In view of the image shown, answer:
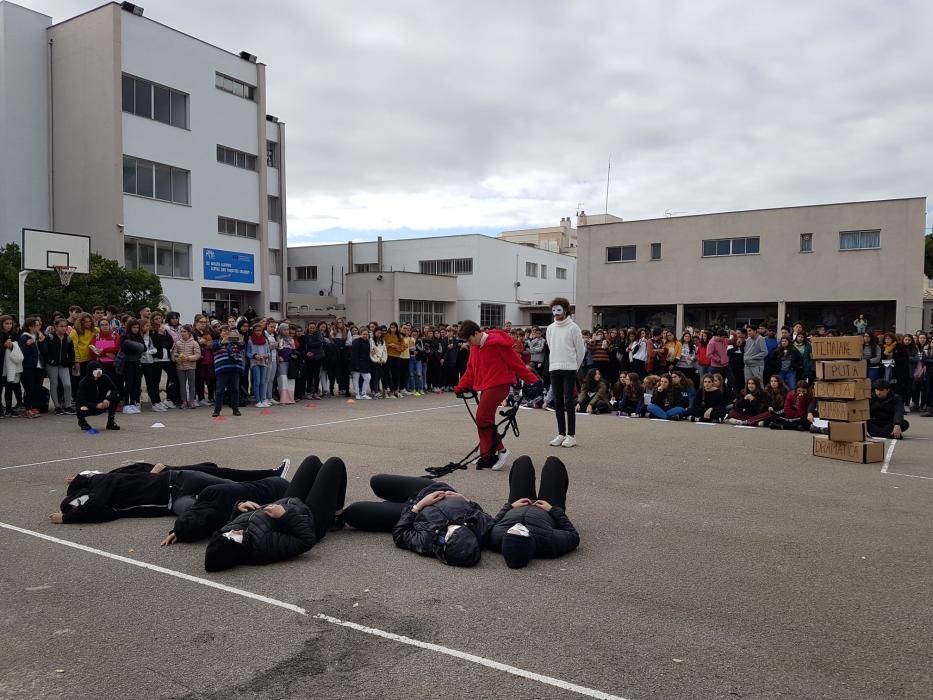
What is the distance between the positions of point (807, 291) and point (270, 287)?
28028 mm

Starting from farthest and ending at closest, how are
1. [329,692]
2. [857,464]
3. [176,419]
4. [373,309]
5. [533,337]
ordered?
[373,309], [533,337], [176,419], [857,464], [329,692]

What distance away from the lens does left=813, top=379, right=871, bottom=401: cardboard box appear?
1004 centimetres

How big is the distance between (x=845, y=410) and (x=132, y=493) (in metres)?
8.95

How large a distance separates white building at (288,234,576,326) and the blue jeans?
35963 millimetres

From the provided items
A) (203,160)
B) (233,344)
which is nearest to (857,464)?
(233,344)

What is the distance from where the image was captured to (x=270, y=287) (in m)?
40.9

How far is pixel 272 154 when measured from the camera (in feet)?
141

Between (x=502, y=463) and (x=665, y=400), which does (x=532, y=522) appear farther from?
(x=665, y=400)

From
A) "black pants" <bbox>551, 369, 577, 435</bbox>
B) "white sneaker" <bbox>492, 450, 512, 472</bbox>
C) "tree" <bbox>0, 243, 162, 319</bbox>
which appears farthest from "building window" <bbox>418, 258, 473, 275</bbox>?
"white sneaker" <bbox>492, 450, 512, 472</bbox>

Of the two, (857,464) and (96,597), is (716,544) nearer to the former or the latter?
(96,597)

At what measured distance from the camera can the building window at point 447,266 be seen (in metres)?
55.5

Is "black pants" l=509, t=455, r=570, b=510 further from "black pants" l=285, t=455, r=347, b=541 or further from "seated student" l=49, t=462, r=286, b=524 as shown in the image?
"seated student" l=49, t=462, r=286, b=524

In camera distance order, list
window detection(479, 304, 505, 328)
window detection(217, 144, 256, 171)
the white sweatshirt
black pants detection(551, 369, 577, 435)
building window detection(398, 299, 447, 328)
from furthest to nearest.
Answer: window detection(479, 304, 505, 328) < building window detection(398, 299, 447, 328) < window detection(217, 144, 256, 171) < black pants detection(551, 369, 577, 435) < the white sweatshirt

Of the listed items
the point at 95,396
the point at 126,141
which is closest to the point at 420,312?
the point at 126,141
